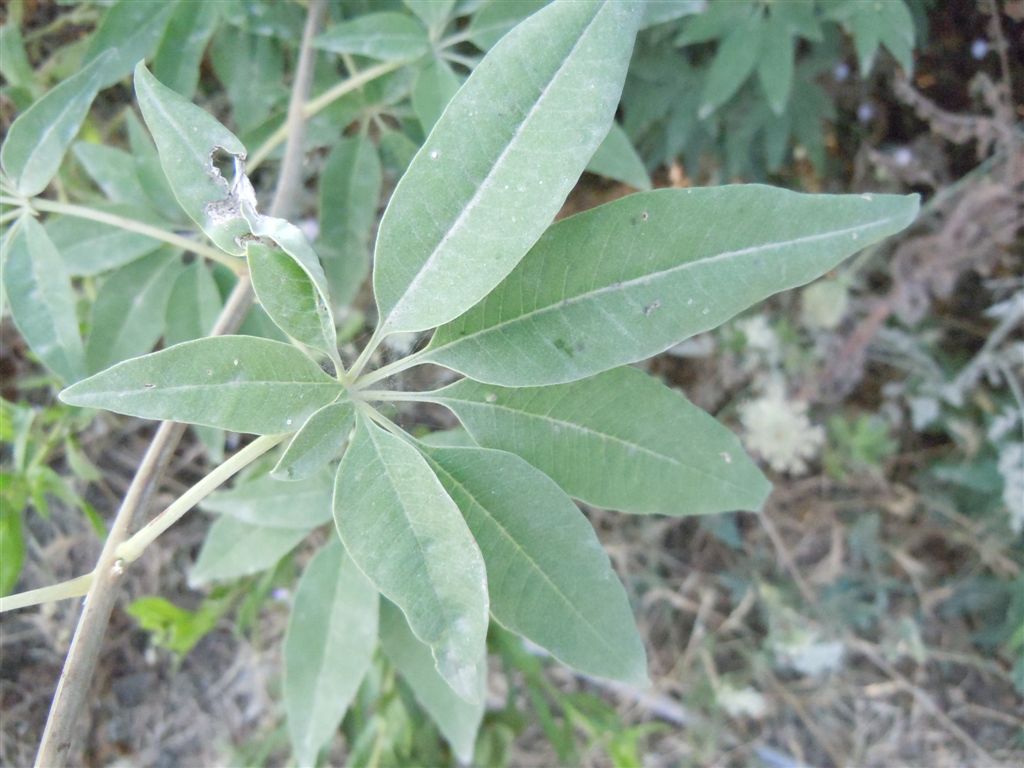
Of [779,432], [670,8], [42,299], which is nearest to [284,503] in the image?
[42,299]

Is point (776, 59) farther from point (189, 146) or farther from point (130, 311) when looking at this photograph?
point (130, 311)

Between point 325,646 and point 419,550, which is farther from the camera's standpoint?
point 325,646

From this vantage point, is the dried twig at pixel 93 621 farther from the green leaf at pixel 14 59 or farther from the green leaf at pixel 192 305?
the green leaf at pixel 14 59

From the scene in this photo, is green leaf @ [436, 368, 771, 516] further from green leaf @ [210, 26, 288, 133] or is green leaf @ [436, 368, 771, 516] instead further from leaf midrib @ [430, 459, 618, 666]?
green leaf @ [210, 26, 288, 133]

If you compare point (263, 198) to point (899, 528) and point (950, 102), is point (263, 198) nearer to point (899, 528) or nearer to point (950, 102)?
point (950, 102)

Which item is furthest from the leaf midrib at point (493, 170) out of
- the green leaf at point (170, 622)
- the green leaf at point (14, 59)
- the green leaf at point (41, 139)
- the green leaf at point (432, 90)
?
the green leaf at point (170, 622)
